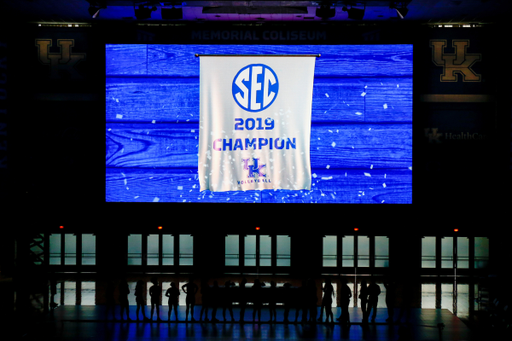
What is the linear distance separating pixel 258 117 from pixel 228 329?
626cm

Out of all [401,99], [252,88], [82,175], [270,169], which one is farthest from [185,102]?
[401,99]

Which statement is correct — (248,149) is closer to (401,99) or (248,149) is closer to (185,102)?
(185,102)

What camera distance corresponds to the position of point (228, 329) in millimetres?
11539

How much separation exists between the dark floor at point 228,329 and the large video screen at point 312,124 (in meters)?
4.02

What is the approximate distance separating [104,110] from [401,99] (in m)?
9.39

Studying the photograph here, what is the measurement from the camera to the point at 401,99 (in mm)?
14867

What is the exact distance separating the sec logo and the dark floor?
6183mm

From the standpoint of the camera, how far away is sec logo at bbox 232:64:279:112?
47.8 feet

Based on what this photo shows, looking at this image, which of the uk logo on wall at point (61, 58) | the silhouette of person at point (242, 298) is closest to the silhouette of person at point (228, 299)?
the silhouette of person at point (242, 298)

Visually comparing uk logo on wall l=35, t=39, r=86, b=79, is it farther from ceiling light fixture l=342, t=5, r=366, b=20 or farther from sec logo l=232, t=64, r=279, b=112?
Result: ceiling light fixture l=342, t=5, r=366, b=20

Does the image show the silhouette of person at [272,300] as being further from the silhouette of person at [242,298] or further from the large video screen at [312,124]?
the large video screen at [312,124]

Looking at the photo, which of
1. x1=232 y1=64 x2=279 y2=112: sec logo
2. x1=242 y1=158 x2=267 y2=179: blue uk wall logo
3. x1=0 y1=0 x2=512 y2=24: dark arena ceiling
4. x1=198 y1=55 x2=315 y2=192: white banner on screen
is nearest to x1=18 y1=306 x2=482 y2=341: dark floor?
x1=242 y1=158 x2=267 y2=179: blue uk wall logo

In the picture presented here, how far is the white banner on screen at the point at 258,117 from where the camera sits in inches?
575

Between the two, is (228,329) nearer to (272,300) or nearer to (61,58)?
(272,300)
